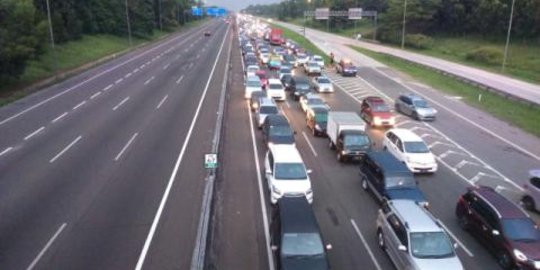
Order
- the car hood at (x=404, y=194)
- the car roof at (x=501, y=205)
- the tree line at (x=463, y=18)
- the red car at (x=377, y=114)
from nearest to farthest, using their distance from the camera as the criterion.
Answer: the car roof at (x=501, y=205) → the car hood at (x=404, y=194) → the red car at (x=377, y=114) → the tree line at (x=463, y=18)

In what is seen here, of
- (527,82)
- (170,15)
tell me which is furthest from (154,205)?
(170,15)

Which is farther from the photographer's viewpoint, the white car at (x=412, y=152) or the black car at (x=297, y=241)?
the white car at (x=412, y=152)

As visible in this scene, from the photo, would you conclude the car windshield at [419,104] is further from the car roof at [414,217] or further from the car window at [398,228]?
the car window at [398,228]

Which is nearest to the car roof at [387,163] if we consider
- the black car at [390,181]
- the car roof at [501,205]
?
the black car at [390,181]

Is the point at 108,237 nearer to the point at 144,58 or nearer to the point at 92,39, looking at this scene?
the point at 144,58

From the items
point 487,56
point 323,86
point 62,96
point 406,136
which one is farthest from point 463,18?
point 62,96

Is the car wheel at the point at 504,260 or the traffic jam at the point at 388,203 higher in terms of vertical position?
the traffic jam at the point at 388,203

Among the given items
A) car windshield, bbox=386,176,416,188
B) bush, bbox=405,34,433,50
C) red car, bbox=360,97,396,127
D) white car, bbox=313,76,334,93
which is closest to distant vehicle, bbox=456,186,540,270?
car windshield, bbox=386,176,416,188

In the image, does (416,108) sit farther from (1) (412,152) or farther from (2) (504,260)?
(2) (504,260)
